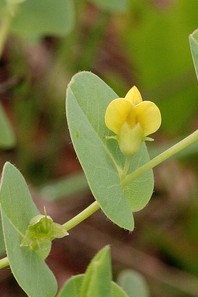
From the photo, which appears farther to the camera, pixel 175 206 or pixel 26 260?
pixel 175 206

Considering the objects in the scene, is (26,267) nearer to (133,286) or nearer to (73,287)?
(73,287)

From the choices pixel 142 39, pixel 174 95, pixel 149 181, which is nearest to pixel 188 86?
pixel 174 95

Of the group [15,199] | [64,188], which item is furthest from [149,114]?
[64,188]

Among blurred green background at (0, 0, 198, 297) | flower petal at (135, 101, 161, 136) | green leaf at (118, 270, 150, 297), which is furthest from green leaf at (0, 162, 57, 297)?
blurred green background at (0, 0, 198, 297)

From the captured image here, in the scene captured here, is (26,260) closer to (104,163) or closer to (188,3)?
(104,163)

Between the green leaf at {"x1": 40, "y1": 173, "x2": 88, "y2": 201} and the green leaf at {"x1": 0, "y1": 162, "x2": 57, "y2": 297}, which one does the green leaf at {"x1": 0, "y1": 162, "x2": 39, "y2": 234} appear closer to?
the green leaf at {"x1": 0, "y1": 162, "x2": 57, "y2": 297}

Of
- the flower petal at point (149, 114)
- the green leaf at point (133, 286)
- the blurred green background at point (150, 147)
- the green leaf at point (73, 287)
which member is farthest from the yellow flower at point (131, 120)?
the blurred green background at point (150, 147)
